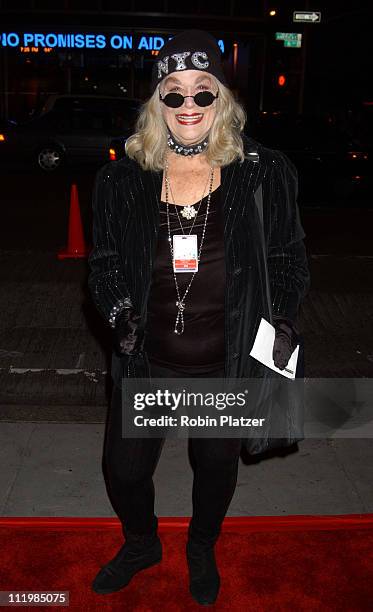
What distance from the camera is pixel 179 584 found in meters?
2.95

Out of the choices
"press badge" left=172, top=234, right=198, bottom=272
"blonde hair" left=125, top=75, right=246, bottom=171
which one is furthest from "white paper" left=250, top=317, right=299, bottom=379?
"blonde hair" left=125, top=75, right=246, bottom=171

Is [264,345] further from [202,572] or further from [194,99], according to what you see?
[202,572]

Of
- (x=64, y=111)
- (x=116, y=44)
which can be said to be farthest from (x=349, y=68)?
(x=64, y=111)

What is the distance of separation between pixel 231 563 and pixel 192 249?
1447 millimetres

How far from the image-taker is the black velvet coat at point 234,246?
2.50 metres

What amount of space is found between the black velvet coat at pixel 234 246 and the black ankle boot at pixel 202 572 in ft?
2.48

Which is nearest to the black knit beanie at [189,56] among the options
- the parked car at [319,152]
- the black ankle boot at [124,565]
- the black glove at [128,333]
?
the black glove at [128,333]

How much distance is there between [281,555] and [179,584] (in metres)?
0.48

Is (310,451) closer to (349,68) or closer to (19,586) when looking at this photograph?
(19,586)

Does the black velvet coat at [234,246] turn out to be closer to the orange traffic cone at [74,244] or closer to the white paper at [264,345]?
→ the white paper at [264,345]

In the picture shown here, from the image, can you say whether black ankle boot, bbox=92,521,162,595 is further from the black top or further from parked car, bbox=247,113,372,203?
parked car, bbox=247,113,372,203

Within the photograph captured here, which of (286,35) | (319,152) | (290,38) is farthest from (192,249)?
(290,38)

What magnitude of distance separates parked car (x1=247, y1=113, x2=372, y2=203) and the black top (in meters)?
10.5

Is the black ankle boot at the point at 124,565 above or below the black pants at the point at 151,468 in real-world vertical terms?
below
